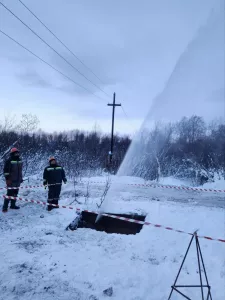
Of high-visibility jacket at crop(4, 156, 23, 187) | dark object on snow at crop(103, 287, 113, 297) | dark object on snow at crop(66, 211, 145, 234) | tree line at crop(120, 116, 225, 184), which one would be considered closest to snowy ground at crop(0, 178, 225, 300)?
dark object on snow at crop(103, 287, 113, 297)

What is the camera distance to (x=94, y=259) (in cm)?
460

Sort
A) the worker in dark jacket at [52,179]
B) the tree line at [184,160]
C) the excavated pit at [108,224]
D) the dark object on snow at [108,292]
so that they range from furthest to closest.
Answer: the tree line at [184,160] < the worker in dark jacket at [52,179] < the excavated pit at [108,224] < the dark object on snow at [108,292]

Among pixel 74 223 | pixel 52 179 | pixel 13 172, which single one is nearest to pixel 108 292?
pixel 74 223

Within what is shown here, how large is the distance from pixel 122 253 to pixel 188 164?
15046mm

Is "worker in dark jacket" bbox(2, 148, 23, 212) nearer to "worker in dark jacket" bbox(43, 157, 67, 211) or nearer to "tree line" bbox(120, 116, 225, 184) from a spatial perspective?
"worker in dark jacket" bbox(43, 157, 67, 211)

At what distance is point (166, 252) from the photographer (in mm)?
5195

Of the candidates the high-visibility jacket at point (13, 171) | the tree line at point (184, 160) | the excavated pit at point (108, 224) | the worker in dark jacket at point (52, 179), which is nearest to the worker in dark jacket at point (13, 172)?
the high-visibility jacket at point (13, 171)

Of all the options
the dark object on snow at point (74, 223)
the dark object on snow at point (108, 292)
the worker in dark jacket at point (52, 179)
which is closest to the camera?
the dark object on snow at point (108, 292)

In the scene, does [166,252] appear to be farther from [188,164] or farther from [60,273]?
[188,164]

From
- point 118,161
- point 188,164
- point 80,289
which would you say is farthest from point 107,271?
point 118,161

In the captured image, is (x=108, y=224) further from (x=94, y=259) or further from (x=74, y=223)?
(x=94, y=259)

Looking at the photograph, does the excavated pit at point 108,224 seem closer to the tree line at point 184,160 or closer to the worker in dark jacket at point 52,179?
the worker in dark jacket at point 52,179

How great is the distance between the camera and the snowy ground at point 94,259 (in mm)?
3705

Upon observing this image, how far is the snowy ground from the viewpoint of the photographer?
3.71 m
